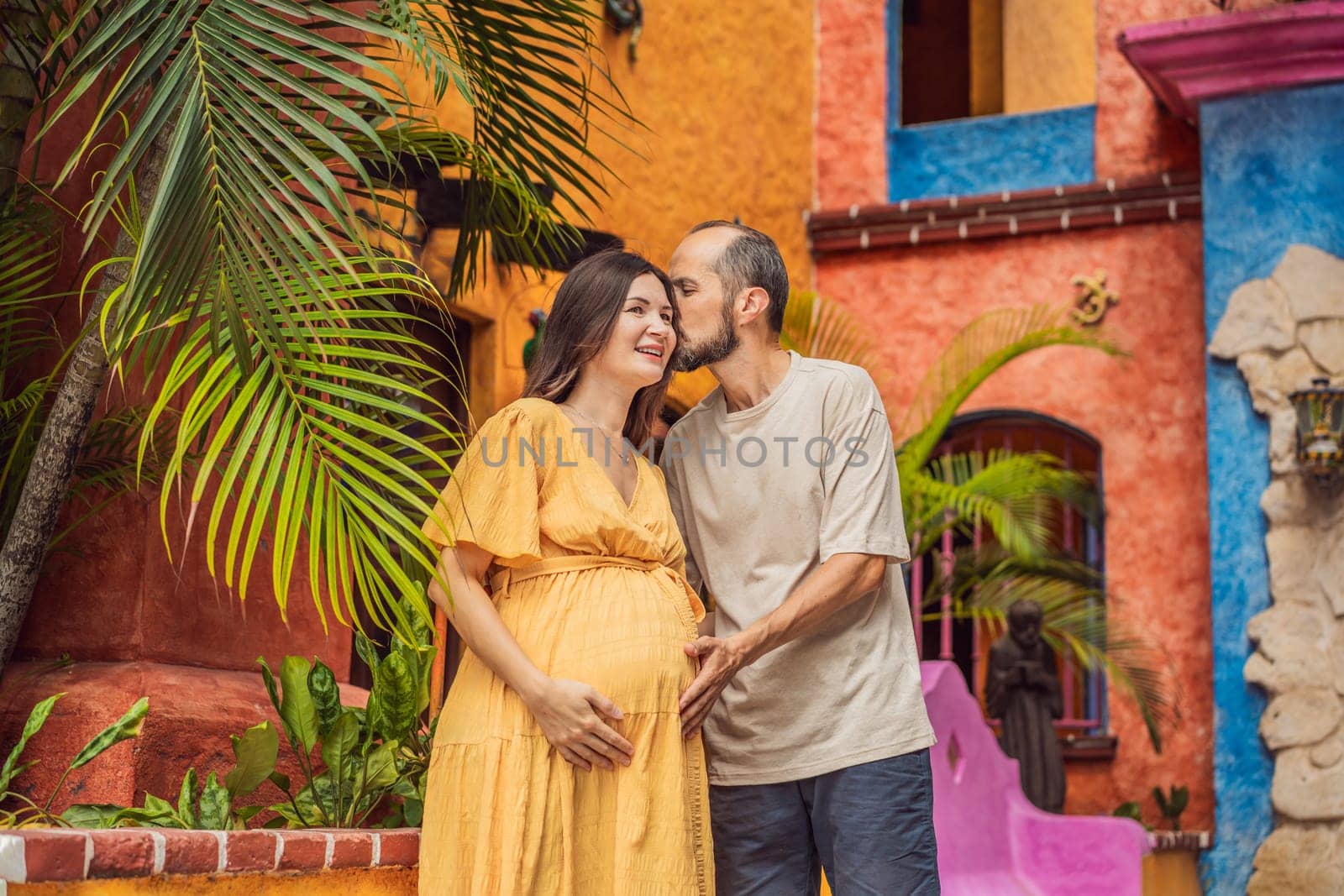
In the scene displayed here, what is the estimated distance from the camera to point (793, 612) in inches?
108

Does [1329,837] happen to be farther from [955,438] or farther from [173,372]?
[173,372]

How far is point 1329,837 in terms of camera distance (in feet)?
24.9

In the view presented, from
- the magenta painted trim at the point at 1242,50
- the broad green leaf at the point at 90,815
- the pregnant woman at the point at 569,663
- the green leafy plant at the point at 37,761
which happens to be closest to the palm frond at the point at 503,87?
the pregnant woman at the point at 569,663

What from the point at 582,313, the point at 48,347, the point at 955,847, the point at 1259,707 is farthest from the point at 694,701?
the point at 1259,707

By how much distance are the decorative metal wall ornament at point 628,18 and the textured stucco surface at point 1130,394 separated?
237cm

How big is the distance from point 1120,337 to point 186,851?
7.46 meters

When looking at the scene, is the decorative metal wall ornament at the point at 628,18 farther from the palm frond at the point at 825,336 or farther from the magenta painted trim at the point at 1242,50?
the magenta painted trim at the point at 1242,50

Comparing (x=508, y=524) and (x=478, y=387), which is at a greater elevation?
(x=478, y=387)

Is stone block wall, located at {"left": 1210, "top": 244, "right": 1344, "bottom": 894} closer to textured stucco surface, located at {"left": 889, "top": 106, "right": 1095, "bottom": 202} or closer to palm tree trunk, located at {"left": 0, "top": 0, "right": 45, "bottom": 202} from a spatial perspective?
textured stucco surface, located at {"left": 889, "top": 106, "right": 1095, "bottom": 202}

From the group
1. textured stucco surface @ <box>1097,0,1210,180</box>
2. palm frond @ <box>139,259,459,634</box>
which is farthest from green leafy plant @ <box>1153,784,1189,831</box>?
palm frond @ <box>139,259,459,634</box>

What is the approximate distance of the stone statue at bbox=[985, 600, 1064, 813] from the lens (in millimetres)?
7539

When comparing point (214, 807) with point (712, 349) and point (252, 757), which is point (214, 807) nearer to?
point (252, 757)

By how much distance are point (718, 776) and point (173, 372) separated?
121 centimetres

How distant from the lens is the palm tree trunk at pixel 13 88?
3297 millimetres
